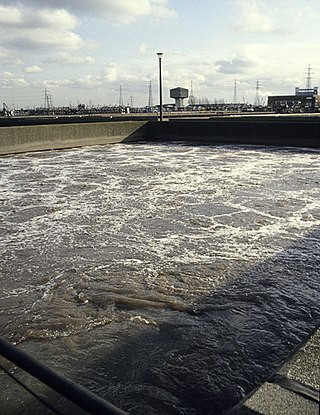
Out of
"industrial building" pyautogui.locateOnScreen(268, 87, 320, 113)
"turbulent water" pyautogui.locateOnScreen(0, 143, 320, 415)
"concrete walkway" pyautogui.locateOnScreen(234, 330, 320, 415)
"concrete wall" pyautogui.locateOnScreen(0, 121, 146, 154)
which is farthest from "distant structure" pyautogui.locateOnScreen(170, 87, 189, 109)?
"concrete walkway" pyautogui.locateOnScreen(234, 330, 320, 415)

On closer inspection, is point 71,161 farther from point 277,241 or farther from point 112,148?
point 277,241

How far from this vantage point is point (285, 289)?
17.7ft

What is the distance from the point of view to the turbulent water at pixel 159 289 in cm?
373

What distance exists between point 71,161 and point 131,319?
49.7ft

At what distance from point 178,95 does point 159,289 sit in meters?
81.6

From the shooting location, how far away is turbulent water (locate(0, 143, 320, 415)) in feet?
12.2

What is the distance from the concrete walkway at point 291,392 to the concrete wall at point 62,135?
2097cm

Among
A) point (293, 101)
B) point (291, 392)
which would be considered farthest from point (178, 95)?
point (291, 392)

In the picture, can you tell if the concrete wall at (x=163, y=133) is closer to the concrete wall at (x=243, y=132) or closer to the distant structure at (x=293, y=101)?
the concrete wall at (x=243, y=132)

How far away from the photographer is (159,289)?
216 inches

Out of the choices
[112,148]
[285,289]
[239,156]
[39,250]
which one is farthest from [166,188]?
[112,148]

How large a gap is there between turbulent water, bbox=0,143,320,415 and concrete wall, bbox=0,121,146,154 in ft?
36.2

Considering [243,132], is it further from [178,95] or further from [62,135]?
[178,95]

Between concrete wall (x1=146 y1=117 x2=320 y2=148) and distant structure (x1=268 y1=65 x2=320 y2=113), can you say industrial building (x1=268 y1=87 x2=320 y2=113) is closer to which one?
distant structure (x1=268 y1=65 x2=320 y2=113)
